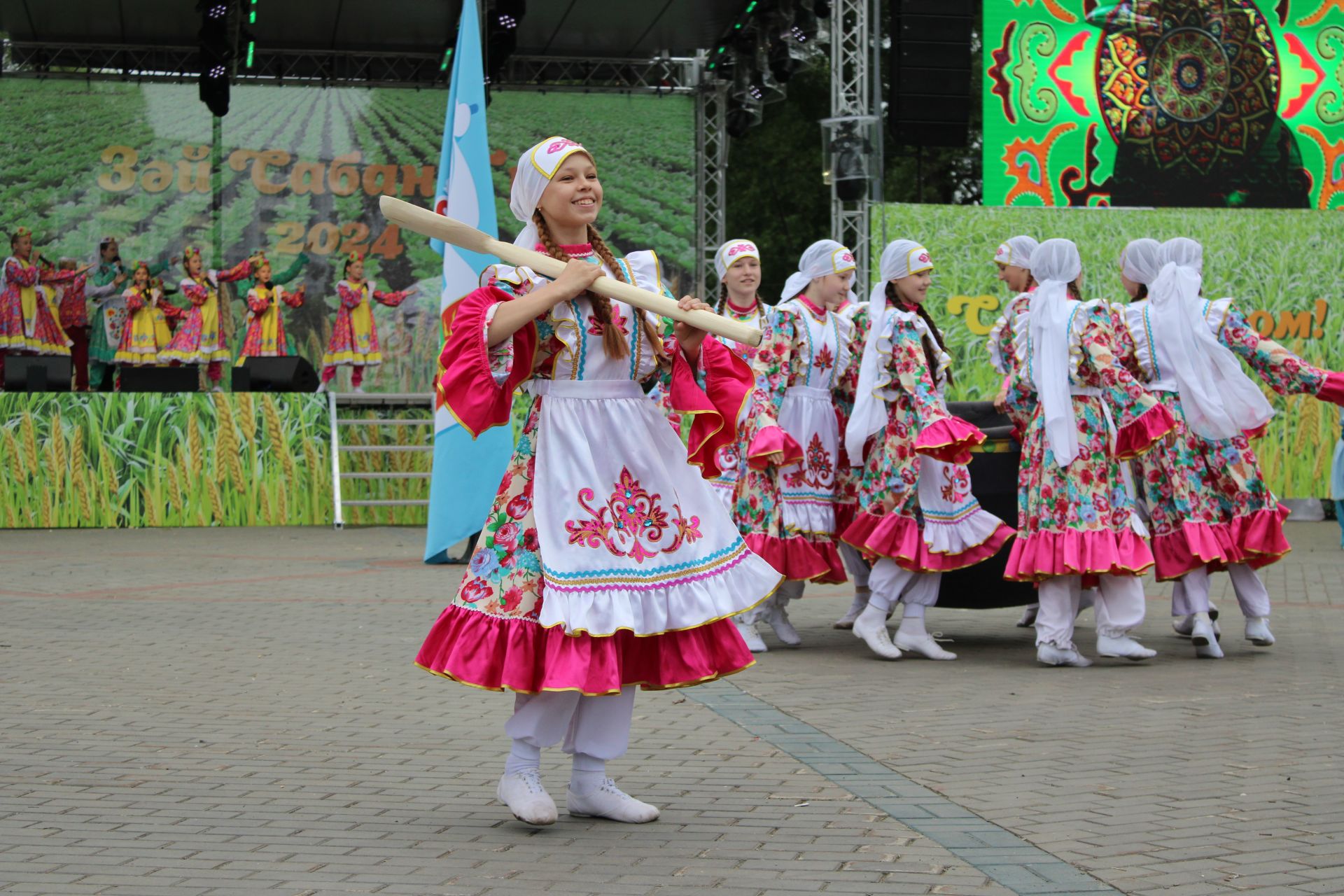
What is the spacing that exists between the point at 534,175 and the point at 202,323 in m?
17.9

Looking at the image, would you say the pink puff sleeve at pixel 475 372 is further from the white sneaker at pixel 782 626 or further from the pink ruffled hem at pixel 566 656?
the white sneaker at pixel 782 626

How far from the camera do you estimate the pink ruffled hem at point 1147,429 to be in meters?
6.82

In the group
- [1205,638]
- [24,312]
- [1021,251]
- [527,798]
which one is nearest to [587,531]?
[527,798]

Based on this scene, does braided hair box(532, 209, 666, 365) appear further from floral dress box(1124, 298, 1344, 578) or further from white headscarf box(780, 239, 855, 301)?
floral dress box(1124, 298, 1344, 578)

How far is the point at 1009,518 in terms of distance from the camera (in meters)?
7.72

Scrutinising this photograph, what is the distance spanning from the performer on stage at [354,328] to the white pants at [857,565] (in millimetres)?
14754

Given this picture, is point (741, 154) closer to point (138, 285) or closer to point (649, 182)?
point (649, 182)

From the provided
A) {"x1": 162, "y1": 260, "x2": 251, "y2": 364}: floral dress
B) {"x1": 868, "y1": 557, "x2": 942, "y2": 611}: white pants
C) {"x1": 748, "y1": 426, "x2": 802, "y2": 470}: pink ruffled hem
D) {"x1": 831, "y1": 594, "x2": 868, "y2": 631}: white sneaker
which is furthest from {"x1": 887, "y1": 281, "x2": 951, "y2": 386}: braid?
{"x1": 162, "y1": 260, "x2": 251, "y2": 364}: floral dress

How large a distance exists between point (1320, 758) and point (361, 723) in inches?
126

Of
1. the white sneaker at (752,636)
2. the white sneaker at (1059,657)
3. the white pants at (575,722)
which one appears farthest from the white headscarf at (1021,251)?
the white pants at (575,722)

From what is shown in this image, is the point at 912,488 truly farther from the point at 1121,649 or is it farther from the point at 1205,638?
the point at 1205,638

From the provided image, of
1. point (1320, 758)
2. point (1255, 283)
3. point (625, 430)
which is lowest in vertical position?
point (1320, 758)

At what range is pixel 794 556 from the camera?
750 centimetres

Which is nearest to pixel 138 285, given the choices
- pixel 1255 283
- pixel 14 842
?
pixel 1255 283
